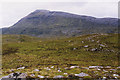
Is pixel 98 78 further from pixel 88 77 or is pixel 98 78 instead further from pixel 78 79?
pixel 78 79

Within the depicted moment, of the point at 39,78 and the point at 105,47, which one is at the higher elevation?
the point at 105,47

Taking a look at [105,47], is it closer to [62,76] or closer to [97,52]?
[97,52]

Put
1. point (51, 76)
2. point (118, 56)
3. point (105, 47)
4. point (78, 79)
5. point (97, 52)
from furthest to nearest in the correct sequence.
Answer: point (105, 47)
point (97, 52)
point (118, 56)
point (51, 76)
point (78, 79)

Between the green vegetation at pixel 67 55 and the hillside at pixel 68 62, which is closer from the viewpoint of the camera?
the hillside at pixel 68 62

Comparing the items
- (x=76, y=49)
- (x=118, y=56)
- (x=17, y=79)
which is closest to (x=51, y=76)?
(x=17, y=79)

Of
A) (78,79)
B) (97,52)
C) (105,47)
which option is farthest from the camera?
(105,47)

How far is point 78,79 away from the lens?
16266 mm

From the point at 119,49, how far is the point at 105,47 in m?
3.94

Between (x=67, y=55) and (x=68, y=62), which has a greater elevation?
(x=67, y=55)

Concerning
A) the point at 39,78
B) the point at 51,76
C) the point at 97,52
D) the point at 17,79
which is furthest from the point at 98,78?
the point at 97,52

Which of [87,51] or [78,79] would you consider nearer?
[78,79]

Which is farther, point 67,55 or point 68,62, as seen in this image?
point 67,55

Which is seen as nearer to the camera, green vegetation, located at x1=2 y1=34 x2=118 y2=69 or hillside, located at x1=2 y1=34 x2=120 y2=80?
hillside, located at x1=2 y1=34 x2=120 y2=80

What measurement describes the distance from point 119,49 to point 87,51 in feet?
30.0
